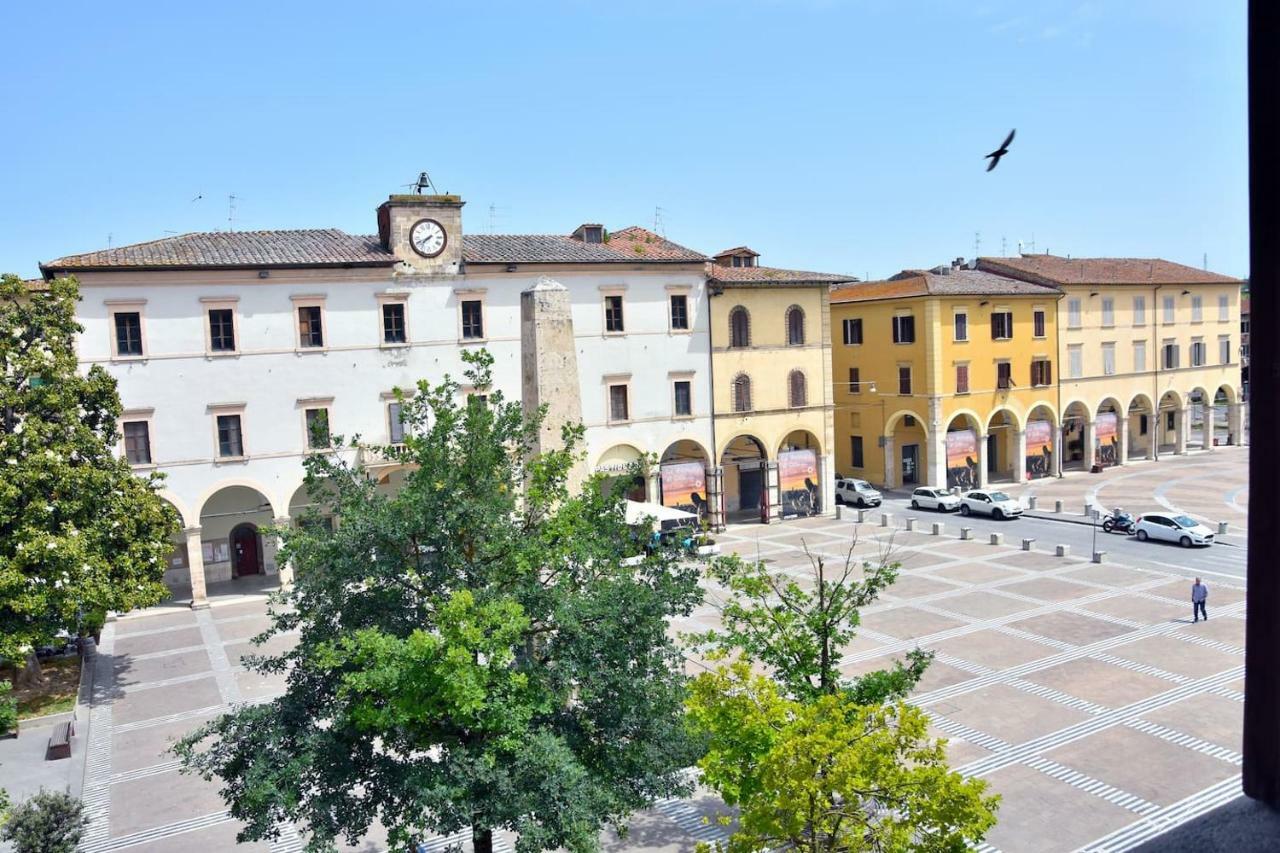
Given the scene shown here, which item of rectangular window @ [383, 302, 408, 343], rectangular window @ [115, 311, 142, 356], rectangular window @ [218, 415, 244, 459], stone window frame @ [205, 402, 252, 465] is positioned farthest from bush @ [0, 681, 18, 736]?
rectangular window @ [383, 302, 408, 343]

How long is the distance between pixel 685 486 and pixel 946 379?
656 inches

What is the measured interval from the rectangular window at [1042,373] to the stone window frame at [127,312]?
44037 millimetres

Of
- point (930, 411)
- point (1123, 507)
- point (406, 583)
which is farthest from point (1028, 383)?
point (406, 583)

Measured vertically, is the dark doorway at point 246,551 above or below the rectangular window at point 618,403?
below

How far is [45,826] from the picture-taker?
14.6 metres

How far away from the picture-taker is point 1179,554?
35.7 metres

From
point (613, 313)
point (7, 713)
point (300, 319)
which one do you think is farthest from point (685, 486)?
point (7, 713)

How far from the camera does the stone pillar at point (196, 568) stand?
112 ft

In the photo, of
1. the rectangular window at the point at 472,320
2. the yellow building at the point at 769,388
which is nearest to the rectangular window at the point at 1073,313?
the yellow building at the point at 769,388

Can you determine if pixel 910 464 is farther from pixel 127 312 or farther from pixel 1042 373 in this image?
pixel 127 312

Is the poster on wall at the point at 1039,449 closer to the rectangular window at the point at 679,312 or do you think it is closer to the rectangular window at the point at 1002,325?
the rectangular window at the point at 1002,325

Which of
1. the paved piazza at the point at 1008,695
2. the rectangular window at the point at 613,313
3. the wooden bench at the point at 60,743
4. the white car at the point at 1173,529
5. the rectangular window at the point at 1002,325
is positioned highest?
the rectangular window at the point at 613,313

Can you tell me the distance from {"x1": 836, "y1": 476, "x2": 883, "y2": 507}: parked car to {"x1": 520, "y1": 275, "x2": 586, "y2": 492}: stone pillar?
93.5 feet

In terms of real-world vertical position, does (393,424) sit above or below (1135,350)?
below
